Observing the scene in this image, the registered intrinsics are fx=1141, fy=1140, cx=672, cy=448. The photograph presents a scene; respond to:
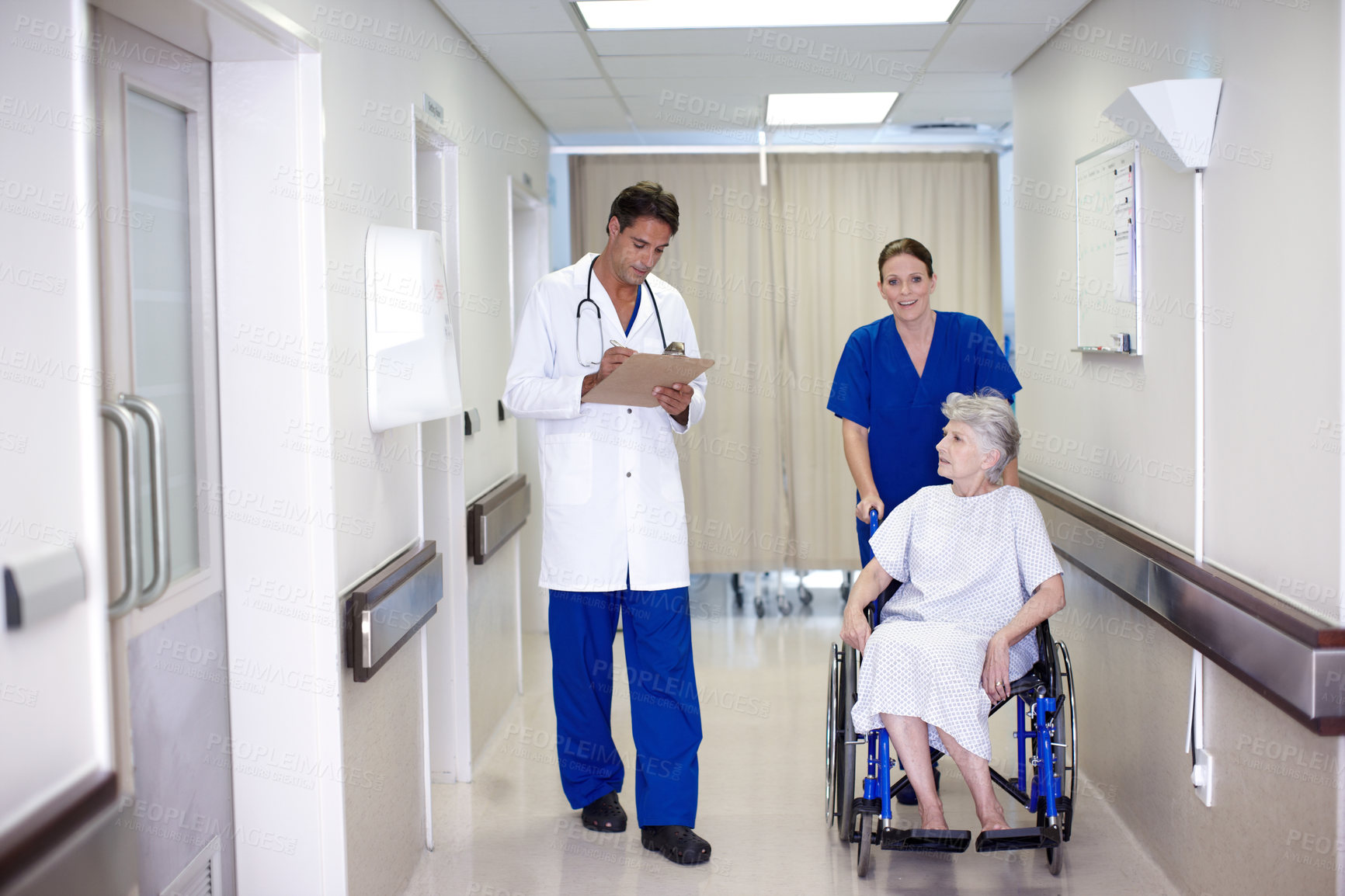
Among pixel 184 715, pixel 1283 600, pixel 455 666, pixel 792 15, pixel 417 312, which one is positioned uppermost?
pixel 792 15

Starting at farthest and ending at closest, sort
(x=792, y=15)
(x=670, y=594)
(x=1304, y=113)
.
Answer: (x=792, y=15), (x=670, y=594), (x=1304, y=113)

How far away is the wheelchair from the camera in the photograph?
2.45m

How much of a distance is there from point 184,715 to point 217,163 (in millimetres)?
1026

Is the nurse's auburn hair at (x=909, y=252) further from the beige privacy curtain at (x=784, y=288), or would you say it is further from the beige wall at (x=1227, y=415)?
the beige privacy curtain at (x=784, y=288)

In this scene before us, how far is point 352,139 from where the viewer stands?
239 cm

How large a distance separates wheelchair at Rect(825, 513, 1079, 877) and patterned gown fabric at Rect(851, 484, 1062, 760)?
7 cm

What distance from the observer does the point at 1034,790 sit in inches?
102

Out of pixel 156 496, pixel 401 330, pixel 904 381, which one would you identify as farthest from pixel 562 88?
pixel 156 496

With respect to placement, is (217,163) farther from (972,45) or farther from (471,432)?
(972,45)

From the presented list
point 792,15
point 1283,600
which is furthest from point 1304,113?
point 792,15
